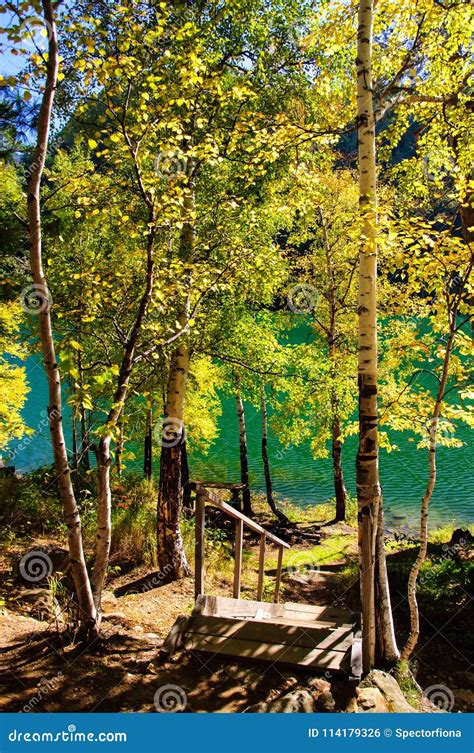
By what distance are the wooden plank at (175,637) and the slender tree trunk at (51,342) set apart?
2.25 feet

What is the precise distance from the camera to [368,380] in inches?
218

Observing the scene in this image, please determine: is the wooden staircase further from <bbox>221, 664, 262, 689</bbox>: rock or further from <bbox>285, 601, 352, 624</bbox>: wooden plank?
<bbox>285, 601, 352, 624</bbox>: wooden plank

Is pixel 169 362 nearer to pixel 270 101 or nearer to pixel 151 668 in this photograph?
pixel 270 101

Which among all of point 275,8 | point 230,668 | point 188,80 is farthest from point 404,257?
point 275,8

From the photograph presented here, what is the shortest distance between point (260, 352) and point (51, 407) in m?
5.24

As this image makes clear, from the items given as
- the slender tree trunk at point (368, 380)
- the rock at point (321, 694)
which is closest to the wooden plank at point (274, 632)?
the rock at point (321, 694)

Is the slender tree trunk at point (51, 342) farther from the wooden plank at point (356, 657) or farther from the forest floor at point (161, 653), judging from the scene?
the wooden plank at point (356, 657)

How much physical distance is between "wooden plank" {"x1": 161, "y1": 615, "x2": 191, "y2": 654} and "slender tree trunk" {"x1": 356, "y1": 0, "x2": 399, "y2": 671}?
5.91 feet

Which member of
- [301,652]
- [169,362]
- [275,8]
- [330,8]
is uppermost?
[275,8]

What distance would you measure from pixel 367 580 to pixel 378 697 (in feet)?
3.70

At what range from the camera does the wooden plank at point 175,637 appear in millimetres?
4598

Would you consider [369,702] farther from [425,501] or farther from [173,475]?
[173,475]

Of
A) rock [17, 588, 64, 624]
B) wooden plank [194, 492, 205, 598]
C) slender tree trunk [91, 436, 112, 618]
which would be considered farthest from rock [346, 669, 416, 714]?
rock [17, 588, 64, 624]
